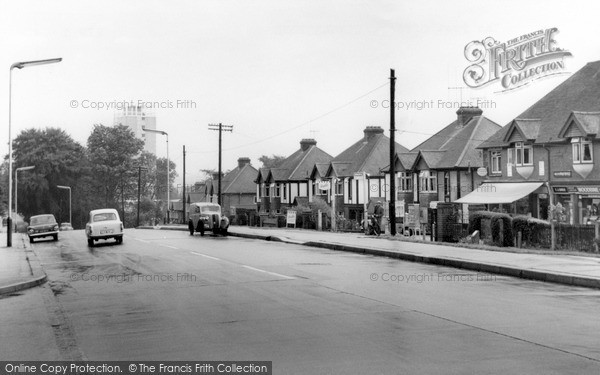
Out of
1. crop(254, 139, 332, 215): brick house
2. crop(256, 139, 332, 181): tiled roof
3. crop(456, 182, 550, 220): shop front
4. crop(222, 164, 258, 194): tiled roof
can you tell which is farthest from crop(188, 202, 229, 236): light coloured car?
crop(222, 164, 258, 194): tiled roof

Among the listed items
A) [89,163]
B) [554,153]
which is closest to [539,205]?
[554,153]

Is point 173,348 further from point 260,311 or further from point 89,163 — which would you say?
point 89,163

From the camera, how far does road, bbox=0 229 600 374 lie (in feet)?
24.5

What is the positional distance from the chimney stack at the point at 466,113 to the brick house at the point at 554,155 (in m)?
10.8

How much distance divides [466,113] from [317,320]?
53142 millimetres

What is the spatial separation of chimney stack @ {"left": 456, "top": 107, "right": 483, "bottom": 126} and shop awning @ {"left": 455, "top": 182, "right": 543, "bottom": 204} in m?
14.1

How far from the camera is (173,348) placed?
26.4 feet

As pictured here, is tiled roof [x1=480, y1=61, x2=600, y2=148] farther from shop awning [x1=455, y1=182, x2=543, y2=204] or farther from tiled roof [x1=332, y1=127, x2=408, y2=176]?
tiled roof [x1=332, y1=127, x2=408, y2=176]

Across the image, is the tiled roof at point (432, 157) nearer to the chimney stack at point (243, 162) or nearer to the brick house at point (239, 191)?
the brick house at point (239, 191)

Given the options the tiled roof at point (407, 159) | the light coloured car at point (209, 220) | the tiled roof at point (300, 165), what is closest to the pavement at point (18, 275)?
the light coloured car at point (209, 220)

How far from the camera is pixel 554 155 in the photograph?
42.6 meters

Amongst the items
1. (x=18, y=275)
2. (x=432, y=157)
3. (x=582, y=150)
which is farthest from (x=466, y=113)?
(x=18, y=275)

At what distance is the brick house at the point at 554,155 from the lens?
39938 millimetres

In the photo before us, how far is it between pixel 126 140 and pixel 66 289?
297ft
